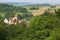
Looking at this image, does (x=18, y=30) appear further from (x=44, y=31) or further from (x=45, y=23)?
(x=44, y=31)

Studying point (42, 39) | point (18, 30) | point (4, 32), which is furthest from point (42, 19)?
point (42, 39)

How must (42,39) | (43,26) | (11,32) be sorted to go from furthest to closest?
(11,32) → (43,26) → (42,39)

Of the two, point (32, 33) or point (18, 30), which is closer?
point (32, 33)

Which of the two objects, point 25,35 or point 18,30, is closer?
point 25,35

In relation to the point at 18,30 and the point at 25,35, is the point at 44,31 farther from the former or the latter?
the point at 18,30

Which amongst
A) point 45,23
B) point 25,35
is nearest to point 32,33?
point 25,35

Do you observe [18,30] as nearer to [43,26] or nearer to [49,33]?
[43,26]

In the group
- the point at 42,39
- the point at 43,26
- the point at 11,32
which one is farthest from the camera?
the point at 11,32
